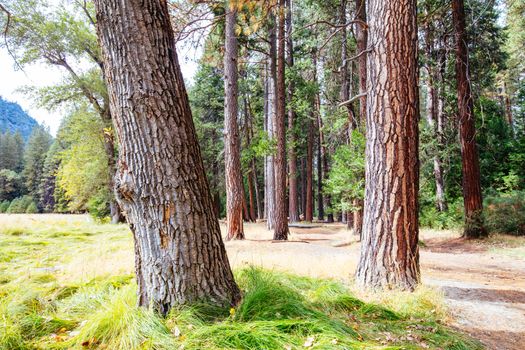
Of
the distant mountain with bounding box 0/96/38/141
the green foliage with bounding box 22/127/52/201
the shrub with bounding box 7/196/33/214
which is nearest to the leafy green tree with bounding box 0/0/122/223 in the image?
the shrub with bounding box 7/196/33/214

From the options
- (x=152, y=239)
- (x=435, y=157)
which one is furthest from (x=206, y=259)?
(x=435, y=157)

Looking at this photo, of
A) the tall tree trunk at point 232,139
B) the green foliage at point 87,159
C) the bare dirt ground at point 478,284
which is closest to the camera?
the bare dirt ground at point 478,284

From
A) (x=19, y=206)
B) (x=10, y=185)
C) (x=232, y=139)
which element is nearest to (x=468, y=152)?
(x=232, y=139)

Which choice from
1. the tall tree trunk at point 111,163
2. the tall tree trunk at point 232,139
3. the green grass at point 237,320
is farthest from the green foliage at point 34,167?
the green grass at point 237,320

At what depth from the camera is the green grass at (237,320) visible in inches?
73.7

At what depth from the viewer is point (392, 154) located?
3564mm

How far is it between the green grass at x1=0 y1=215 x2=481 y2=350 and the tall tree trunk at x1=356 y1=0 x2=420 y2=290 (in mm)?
417

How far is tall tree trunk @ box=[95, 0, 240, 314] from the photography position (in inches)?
89.3

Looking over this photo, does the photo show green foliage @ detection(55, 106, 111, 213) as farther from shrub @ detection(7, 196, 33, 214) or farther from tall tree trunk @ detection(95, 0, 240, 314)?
shrub @ detection(7, 196, 33, 214)

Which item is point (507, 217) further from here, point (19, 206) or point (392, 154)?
point (19, 206)

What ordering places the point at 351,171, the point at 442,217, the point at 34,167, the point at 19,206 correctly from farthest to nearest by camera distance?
the point at 34,167
the point at 19,206
the point at 442,217
the point at 351,171

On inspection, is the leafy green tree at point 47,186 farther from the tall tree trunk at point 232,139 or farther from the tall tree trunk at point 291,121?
the tall tree trunk at point 232,139

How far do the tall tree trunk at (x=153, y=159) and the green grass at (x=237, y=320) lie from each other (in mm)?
219

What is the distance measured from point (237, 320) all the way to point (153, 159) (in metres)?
1.29
